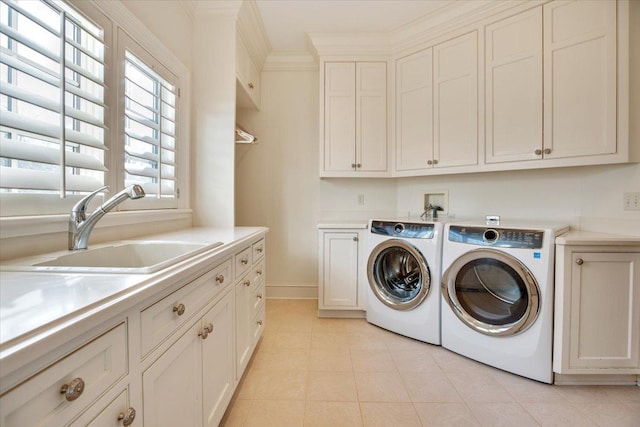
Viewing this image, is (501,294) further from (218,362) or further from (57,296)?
(57,296)

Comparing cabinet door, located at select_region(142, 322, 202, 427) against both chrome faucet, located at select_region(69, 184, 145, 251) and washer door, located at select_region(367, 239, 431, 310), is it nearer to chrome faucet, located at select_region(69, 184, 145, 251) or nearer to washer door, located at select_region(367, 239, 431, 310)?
chrome faucet, located at select_region(69, 184, 145, 251)

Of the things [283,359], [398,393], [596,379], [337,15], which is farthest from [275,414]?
[337,15]

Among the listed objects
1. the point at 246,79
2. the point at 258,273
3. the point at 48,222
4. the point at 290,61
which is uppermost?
the point at 290,61

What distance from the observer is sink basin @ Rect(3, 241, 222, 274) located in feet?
2.56

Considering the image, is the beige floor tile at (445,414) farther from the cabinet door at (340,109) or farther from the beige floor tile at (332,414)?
the cabinet door at (340,109)

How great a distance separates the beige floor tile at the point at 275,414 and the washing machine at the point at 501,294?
119cm

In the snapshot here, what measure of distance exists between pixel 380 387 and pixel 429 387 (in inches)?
11.4

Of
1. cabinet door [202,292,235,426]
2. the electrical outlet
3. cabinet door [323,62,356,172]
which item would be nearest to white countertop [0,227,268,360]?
cabinet door [202,292,235,426]

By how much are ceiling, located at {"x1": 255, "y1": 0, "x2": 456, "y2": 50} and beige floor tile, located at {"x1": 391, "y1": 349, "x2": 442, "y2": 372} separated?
2742 mm

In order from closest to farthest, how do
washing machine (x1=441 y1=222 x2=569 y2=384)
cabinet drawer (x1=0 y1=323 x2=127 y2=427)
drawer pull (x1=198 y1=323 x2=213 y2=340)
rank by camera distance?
cabinet drawer (x1=0 y1=323 x2=127 y2=427), drawer pull (x1=198 y1=323 x2=213 y2=340), washing machine (x1=441 y1=222 x2=569 y2=384)

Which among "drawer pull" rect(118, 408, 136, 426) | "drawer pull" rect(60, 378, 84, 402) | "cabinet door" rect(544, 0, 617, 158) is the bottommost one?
"drawer pull" rect(118, 408, 136, 426)

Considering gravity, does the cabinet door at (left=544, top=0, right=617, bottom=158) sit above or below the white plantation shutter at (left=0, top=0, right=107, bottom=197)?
above

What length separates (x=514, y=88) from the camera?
2045 millimetres

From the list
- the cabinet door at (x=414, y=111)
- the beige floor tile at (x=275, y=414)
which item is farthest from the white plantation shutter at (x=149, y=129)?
the cabinet door at (x=414, y=111)
